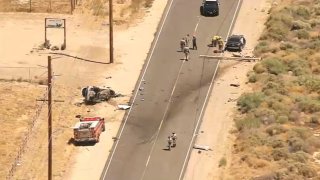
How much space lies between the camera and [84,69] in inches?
2749

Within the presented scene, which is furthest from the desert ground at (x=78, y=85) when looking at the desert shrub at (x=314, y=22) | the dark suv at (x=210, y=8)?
the desert shrub at (x=314, y=22)

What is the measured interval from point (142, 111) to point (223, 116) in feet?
20.7

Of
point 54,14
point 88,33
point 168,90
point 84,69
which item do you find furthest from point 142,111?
point 54,14

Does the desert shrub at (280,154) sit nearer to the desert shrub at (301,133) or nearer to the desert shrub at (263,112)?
the desert shrub at (301,133)

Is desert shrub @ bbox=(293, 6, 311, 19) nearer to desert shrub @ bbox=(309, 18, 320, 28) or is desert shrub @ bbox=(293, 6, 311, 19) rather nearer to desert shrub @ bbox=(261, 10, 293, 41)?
desert shrub @ bbox=(261, 10, 293, 41)

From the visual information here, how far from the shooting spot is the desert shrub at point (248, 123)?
58375 mm

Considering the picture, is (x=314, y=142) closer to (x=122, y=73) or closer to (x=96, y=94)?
(x=96, y=94)

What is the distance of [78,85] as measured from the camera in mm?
66875

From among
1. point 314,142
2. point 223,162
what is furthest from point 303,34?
point 223,162

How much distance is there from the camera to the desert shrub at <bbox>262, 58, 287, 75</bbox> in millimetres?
66812

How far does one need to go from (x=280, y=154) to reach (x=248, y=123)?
18.7 feet

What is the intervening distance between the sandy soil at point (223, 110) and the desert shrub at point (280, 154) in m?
3.21

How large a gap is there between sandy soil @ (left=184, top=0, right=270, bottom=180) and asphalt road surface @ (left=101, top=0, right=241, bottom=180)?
2.19 feet

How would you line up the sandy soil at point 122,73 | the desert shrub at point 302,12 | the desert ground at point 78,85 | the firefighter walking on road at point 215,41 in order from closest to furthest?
1. the sandy soil at point 122,73
2. the desert ground at point 78,85
3. the firefighter walking on road at point 215,41
4. the desert shrub at point 302,12
